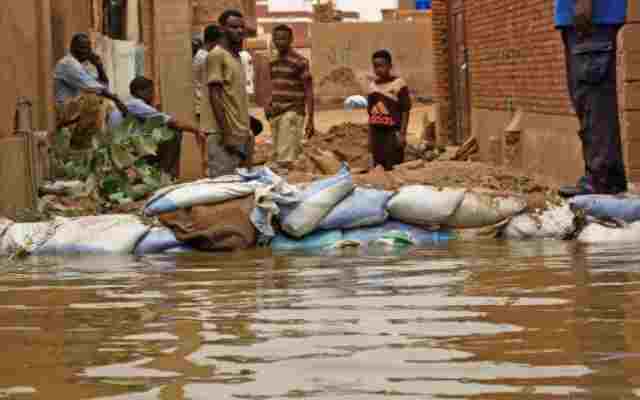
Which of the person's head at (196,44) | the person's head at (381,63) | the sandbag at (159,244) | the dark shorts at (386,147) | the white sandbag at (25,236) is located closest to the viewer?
the sandbag at (159,244)

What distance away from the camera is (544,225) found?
27.3ft

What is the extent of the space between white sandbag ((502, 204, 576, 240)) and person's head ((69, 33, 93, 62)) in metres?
4.82

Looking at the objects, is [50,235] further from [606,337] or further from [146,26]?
[146,26]

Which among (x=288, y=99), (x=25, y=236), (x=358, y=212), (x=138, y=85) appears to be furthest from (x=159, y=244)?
(x=288, y=99)

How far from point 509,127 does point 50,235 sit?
7967 millimetres

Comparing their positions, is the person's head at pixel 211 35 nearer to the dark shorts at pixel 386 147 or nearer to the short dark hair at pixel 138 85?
the short dark hair at pixel 138 85

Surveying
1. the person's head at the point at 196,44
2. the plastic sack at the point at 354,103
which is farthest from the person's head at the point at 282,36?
the plastic sack at the point at 354,103

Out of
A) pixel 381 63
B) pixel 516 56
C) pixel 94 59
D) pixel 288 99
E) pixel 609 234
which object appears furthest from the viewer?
pixel 516 56

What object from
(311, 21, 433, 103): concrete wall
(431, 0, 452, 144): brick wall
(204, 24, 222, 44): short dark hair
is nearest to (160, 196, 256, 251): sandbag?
(204, 24, 222, 44): short dark hair

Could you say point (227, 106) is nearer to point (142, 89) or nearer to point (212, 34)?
point (142, 89)

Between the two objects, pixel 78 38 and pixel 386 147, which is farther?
pixel 386 147

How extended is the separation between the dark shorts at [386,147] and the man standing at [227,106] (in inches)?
78.0

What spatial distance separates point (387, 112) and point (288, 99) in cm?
126

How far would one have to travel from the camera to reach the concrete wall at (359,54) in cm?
3669
